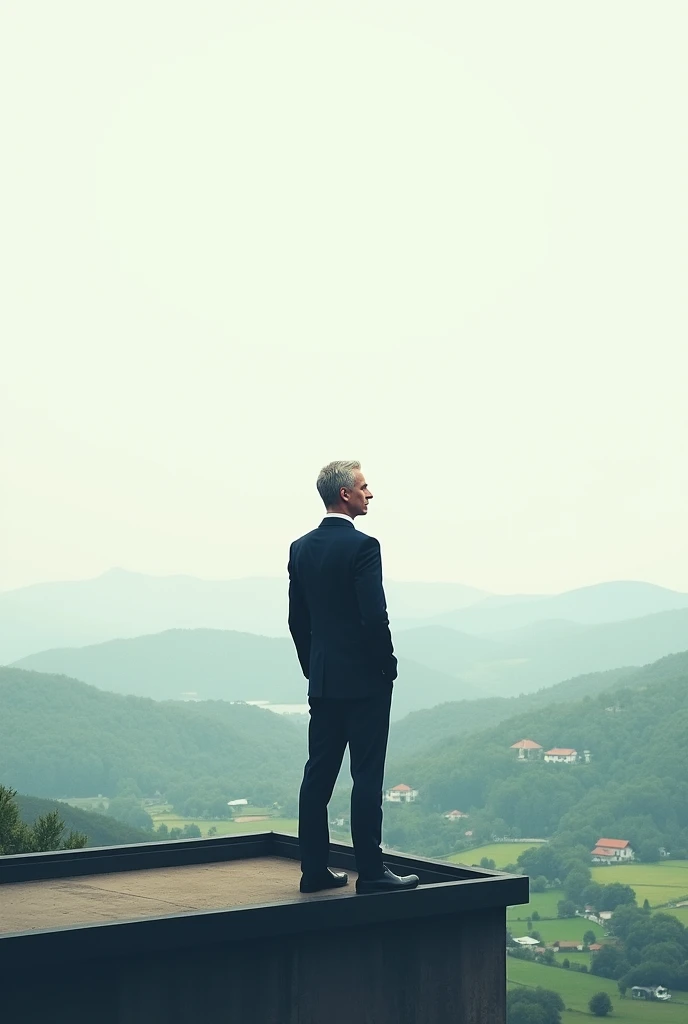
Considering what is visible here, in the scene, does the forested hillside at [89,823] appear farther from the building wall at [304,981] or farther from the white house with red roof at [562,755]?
the building wall at [304,981]

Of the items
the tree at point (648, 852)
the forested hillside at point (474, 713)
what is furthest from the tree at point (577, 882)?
the forested hillside at point (474, 713)

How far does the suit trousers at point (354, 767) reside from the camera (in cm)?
652

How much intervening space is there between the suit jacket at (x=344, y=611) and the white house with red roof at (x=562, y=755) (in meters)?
130

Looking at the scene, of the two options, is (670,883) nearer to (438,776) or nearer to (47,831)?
(438,776)

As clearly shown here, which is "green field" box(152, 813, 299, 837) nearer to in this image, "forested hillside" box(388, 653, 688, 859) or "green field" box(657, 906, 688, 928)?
"forested hillside" box(388, 653, 688, 859)

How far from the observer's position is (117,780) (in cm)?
13688

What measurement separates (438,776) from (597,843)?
22235 mm

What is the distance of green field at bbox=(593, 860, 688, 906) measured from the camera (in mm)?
106062

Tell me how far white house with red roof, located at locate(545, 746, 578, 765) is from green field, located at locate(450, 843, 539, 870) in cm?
1333

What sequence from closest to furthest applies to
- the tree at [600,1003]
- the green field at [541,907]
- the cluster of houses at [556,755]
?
the tree at [600,1003] < the green field at [541,907] < the cluster of houses at [556,755]

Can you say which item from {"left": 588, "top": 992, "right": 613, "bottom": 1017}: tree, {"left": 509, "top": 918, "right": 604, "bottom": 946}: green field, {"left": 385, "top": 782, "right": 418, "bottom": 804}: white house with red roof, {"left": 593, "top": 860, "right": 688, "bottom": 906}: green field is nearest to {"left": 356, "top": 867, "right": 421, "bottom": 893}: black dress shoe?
{"left": 588, "top": 992, "right": 613, "bottom": 1017}: tree

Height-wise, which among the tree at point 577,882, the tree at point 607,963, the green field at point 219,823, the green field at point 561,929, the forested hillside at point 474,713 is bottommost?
the tree at point 607,963

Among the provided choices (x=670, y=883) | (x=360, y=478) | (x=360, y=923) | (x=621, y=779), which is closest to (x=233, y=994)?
(x=360, y=923)

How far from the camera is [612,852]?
116 meters
